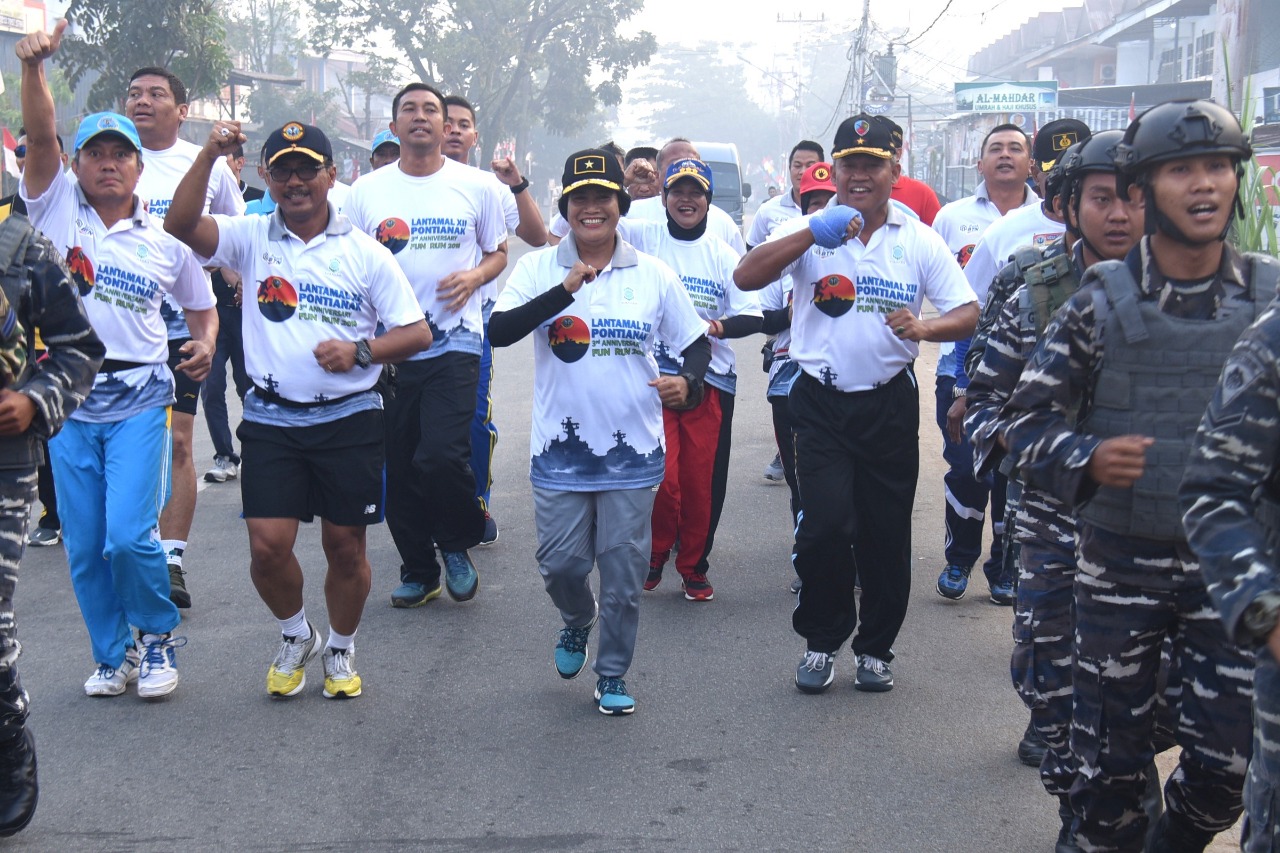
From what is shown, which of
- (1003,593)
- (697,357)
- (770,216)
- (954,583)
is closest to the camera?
(697,357)

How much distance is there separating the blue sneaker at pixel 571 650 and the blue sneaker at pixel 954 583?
7.74 ft

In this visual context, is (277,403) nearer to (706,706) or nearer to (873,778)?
(706,706)

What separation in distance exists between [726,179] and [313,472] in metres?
24.6

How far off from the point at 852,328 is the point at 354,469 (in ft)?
6.63

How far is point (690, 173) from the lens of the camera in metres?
7.75

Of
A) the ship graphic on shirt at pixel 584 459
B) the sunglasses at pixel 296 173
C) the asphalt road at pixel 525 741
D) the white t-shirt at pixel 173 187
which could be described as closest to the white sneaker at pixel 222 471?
the asphalt road at pixel 525 741

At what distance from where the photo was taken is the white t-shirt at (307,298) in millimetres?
5648

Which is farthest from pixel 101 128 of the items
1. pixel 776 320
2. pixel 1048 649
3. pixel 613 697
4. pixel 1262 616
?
pixel 1262 616

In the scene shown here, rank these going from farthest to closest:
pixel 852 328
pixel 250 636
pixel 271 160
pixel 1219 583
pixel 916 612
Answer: pixel 916 612 → pixel 250 636 → pixel 852 328 → pixel 271 160 → pixel 1219 583

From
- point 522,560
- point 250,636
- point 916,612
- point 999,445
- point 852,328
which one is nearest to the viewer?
point 999,445

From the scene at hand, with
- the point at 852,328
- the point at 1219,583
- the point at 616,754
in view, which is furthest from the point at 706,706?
the point at 1219,583

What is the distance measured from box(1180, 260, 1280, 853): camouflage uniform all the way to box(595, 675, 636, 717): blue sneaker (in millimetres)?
3147

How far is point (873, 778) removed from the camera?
16.9 ft

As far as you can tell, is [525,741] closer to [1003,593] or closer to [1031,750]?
[1031,750]
